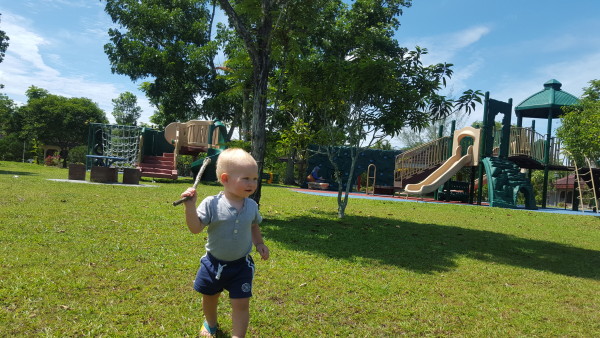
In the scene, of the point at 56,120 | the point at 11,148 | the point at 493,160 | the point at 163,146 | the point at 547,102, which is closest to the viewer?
the point at 493,160

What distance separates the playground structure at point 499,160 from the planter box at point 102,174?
13.2 meters

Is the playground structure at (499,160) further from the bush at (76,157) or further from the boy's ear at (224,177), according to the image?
the bush at (76,157)

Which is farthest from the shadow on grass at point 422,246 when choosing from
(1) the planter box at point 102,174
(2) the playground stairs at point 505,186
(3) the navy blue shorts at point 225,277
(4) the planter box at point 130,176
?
(2) the playground stairs at point 505,186

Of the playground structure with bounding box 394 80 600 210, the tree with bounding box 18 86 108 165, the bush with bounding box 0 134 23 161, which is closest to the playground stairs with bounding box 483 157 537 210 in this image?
the playground structure with bounding box 394 80 600 210

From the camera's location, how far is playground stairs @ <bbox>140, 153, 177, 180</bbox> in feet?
65.4

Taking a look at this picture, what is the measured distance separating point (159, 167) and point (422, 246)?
17.7 meters

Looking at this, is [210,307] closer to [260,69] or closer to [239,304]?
[239,304]

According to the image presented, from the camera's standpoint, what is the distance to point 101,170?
49.2 feet

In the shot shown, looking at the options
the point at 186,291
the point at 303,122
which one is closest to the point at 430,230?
the point at 303,122

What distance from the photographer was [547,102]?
23000 millimetres

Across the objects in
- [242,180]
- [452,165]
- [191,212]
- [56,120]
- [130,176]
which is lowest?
[130,176]

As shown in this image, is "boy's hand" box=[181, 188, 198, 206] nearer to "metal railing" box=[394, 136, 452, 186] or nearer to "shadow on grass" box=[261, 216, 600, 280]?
"shadow on grass" box=[261, 216, 600, 280]

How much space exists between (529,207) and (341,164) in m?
13.8

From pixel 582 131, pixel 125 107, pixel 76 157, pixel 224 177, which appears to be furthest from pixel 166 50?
pixel 125 107
